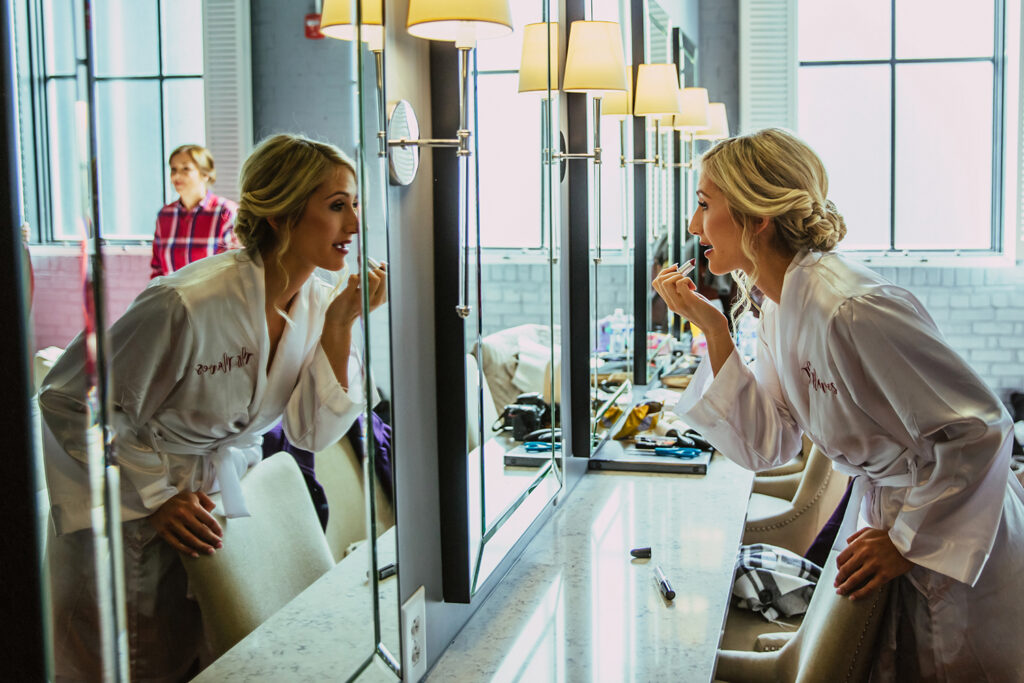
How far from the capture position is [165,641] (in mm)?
874

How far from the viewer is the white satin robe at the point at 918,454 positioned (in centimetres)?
167

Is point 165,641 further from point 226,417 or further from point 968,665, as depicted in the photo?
point 968,665

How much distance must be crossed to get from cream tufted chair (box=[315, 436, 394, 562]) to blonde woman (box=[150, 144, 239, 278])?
1.06 ft

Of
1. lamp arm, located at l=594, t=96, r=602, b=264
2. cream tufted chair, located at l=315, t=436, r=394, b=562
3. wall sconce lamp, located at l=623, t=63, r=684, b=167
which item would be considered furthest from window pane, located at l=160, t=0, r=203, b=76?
wall sconce lamp, located at l=623, t=63, r=684, b=167

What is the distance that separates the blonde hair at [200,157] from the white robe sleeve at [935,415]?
46.8 inches

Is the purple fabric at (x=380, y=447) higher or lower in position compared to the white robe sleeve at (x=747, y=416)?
higher

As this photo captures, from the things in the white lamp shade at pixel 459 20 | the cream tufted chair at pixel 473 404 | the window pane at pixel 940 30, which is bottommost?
the cream tufted chair at pixel 473 404

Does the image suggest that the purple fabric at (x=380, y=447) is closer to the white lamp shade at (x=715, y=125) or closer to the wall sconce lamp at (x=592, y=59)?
the wall sconce lamp at (x=592, y=59)

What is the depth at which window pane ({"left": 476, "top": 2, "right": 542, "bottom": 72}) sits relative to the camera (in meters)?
1.73

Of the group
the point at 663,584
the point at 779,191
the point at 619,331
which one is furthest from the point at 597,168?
the point at 663,584

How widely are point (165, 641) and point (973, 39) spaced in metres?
6.25

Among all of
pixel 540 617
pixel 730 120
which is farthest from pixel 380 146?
pixel 730 120

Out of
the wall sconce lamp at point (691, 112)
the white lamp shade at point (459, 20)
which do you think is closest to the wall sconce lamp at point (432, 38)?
the white lamp shade at point (459, 20)

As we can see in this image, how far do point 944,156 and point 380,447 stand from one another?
18.5 feet
